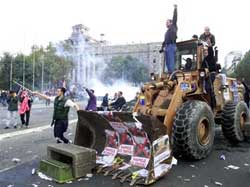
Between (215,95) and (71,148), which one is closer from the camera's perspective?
(71,148)

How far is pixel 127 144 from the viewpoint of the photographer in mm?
7113

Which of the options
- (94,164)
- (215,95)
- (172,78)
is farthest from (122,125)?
(215,95)

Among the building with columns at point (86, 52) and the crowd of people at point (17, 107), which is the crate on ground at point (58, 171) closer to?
the crowd of people at point (17, 107)

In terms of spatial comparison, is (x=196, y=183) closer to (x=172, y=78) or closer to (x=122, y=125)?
(x=122, y=125)

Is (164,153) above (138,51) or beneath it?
beneath

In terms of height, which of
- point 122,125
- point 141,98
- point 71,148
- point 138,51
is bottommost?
point 71,148

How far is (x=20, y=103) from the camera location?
47.7 feet

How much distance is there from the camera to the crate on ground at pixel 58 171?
20.7ft

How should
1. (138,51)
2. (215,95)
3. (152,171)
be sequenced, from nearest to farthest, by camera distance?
(152,171) < (215,95) < (138,51)

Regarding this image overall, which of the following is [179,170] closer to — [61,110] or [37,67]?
[61,110]

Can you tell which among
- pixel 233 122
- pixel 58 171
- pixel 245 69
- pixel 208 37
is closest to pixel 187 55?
pixel 208 37

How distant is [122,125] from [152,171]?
1.25m

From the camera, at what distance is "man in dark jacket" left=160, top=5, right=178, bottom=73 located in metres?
8.77

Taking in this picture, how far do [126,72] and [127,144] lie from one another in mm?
68302
